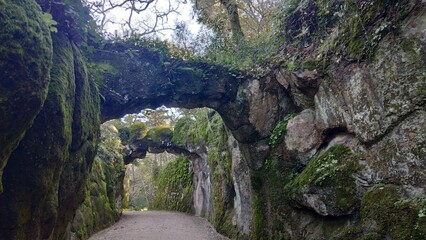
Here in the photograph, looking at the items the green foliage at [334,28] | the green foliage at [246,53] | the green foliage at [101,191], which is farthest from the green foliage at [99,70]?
the green foliage at [334,28]

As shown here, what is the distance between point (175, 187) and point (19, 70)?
2031cm

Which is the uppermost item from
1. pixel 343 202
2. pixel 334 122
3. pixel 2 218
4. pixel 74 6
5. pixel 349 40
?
pixel 74 6

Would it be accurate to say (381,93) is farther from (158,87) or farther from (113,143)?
(113,143)

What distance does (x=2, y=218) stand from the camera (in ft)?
10.6

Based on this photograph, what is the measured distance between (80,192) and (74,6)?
3.25 m

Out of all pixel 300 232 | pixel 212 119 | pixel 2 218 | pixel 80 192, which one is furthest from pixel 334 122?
pixel 212 119

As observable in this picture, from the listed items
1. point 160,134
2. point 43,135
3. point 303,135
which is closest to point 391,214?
point 303,135

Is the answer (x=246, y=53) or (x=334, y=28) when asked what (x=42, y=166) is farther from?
(x=246, y=53)

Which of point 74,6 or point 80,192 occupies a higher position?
point 74,6

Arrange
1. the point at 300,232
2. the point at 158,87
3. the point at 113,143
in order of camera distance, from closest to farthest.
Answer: the point at 300,232
the point at 158,87
the point at 113,143

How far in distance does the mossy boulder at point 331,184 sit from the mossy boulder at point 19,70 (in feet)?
15.2

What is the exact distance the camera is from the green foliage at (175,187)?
20734 mm

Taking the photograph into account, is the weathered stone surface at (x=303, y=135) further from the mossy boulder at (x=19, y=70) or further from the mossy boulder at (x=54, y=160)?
the mossy boulder at (x=19, y=70)

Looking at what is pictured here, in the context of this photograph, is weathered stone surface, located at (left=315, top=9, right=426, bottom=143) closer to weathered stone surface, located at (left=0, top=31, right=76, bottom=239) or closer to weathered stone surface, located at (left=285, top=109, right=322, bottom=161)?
weathered stone surface, located at (left=285, top=109, right=322, bottom=161)
